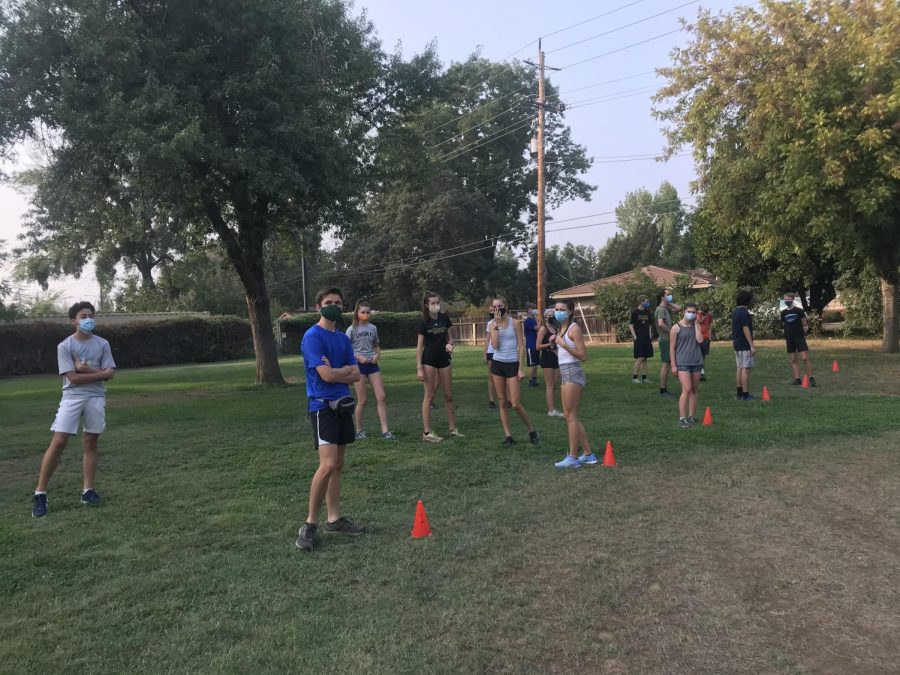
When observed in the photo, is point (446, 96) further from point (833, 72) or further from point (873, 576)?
point (873, 576)

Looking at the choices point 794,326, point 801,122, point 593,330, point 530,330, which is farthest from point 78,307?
point 593,330

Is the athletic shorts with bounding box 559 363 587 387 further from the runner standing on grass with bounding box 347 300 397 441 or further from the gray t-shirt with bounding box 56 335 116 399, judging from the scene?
the gray t-shirt with bounding box 56 335 116 399

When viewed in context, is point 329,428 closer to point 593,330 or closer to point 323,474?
point 323,474

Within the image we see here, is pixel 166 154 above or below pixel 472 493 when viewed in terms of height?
above

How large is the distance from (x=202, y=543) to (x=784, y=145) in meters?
15.0

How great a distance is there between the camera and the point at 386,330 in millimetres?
42062

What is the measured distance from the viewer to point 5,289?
2380 cm

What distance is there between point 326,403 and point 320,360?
12.7 inches

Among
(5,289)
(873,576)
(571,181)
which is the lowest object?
(873,576)

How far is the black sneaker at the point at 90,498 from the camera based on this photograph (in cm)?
591

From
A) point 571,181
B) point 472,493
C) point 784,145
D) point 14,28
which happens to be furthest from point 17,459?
point 571,181

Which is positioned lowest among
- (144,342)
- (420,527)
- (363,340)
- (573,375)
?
(420,527)

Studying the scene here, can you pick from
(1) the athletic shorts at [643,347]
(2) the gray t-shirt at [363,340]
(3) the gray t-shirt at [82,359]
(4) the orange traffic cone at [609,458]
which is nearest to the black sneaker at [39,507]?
(3) the gray t-shirt at [82,359]

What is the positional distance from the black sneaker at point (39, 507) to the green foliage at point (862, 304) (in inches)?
1090
